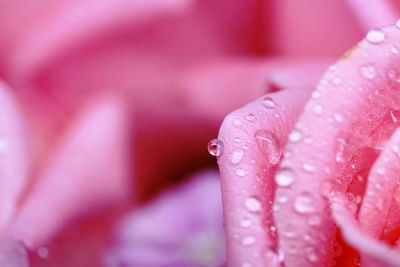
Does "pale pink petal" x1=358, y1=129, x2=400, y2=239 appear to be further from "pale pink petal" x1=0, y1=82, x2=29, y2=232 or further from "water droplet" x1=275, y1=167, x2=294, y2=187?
"pale pink petal" x1=0, y1=82, x2=29, y2=232

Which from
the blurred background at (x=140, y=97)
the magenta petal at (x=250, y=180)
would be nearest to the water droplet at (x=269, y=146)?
the magenta petal at (x=250, y=180)

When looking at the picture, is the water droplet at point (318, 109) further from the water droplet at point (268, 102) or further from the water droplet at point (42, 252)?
the water droplet at point (42, 252)

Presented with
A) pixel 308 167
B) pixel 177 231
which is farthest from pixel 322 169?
pixel 177 231

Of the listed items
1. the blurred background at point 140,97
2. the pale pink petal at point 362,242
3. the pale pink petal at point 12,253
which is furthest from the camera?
the blurred background at point 140,97

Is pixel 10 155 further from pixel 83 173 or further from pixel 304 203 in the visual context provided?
pixel 304 203

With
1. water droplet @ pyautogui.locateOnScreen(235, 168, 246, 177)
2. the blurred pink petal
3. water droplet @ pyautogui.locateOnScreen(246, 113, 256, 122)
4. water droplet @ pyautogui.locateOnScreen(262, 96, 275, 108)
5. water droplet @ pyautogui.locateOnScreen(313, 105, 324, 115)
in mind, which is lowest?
the blurred pink petal

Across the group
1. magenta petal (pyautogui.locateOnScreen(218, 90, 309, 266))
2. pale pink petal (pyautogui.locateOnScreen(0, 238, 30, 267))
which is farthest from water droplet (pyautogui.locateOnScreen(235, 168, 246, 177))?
pale pink petal (pyautogui.locateOnScreen(0, 238, 30, 267))

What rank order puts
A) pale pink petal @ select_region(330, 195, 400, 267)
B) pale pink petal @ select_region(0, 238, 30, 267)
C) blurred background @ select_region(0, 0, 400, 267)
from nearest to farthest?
1. pale pink petal @ select_region(330, 195, 400, 267)
2. pale pink petal @ select_region(0, 238, 30, 267)
3. blurred background @ select_region(0, 0, 400, 267)
